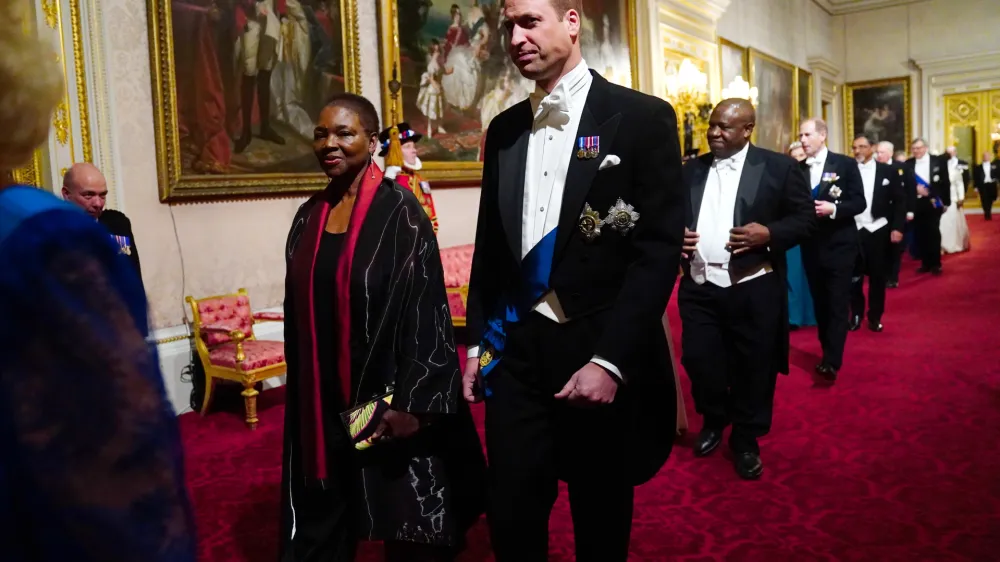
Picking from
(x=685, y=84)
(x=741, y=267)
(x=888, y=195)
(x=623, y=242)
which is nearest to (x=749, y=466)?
(x=741, y=267)

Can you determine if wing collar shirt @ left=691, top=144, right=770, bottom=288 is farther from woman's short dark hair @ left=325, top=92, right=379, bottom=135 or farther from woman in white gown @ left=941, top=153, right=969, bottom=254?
woman in white gown @ left=941, top=153, right=969, bottom=254

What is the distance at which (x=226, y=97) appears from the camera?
243 inches

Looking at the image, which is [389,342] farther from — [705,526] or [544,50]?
[705,526]

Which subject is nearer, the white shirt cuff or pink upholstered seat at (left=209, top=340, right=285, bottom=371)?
the white shirt cuff

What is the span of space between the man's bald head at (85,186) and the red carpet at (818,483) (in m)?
1.57

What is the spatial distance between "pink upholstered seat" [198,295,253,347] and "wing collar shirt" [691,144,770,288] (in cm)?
344

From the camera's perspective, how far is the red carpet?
3.24 m

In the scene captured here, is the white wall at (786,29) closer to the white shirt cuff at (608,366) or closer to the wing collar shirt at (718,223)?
the wing collar shirt at (718,223)

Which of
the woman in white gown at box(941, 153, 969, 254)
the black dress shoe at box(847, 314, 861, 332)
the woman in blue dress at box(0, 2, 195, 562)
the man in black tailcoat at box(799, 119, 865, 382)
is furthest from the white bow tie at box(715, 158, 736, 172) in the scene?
the woman in white gown at box(941, 153, 969, 254)

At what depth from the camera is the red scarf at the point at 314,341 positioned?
98.2 inches

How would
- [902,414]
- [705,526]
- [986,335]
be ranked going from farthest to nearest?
[986,335]
[902,414]
[705,526]

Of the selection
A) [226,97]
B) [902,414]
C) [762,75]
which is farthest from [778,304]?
[762,75]

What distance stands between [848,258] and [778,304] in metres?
2.50

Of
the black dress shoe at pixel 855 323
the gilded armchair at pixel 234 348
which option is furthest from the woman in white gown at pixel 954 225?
the gilded armchair at pixel 234 348
